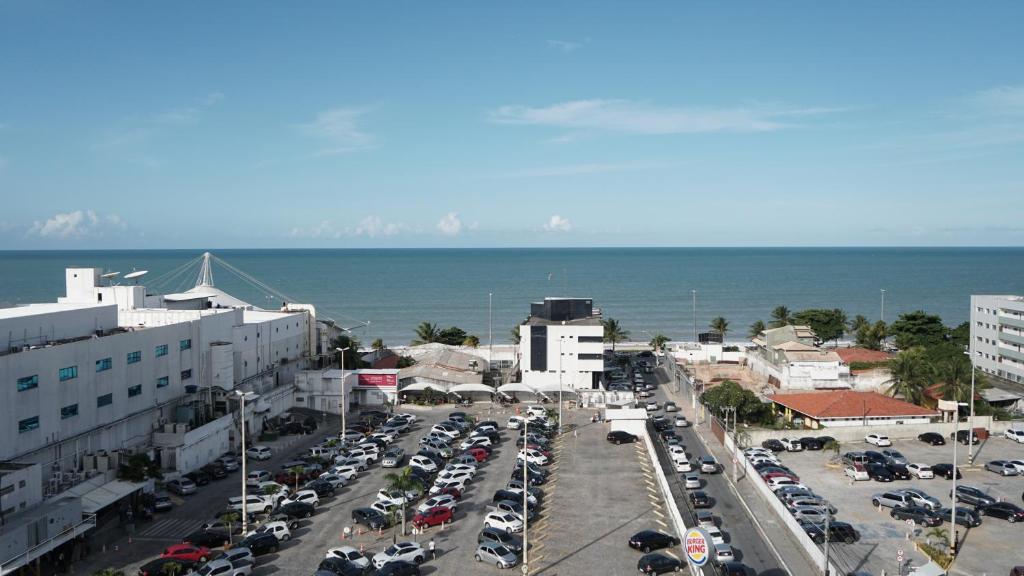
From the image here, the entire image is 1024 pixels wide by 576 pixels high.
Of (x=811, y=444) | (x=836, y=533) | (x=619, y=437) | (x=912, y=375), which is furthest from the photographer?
(x=912, y=375)

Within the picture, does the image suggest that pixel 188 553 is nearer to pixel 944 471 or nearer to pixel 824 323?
pixel 944 471

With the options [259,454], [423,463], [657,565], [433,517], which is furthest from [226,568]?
[259,454]

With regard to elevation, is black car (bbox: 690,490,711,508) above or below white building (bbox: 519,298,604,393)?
below

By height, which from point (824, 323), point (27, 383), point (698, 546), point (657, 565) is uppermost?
point (27, 383)

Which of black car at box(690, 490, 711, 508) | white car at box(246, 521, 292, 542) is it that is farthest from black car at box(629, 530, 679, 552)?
white car at box(246, 521, 292, 542)

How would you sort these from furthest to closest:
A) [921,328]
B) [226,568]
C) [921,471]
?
[921,328] → [921,471] → [226,568]

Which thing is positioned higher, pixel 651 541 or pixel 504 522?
pixel 651 541

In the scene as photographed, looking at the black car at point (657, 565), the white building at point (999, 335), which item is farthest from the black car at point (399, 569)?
the white building at point (999, 335)

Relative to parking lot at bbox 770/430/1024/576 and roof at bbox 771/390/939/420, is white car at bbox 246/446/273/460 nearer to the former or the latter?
→ parking lot at bbox 770/430/1024/576
